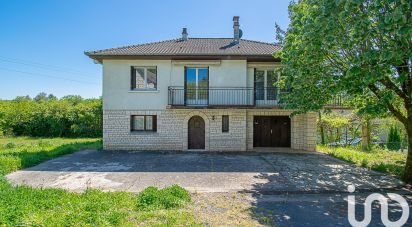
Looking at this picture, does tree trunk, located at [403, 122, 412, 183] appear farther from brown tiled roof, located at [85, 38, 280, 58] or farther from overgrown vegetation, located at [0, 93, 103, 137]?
overgrown vegetation, located at [0, 93, 103, 137]

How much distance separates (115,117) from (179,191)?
363 inches

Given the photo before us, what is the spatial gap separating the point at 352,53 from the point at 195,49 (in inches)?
361

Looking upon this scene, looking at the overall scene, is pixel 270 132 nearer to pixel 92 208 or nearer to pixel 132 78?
pixel 132 78

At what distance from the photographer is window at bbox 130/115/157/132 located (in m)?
14.7

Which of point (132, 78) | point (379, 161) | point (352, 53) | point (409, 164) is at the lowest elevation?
point (379, 161)

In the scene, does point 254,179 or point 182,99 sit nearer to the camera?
point 254,179

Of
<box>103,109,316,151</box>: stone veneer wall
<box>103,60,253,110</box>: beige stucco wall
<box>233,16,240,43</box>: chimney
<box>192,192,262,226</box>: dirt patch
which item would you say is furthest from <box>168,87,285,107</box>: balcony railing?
<box>192,192,262,226</box>: dirt patch

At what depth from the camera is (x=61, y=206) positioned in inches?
224

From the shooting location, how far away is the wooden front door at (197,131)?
48.4 ft

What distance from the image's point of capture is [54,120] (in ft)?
73.8

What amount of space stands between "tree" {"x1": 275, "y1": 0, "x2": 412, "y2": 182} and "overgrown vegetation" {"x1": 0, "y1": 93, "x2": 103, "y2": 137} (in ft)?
60.7

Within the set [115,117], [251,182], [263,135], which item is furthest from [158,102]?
[251,182]

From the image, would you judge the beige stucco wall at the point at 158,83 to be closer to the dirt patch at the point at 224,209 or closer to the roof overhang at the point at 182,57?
the roof overhang at the point at 182,57

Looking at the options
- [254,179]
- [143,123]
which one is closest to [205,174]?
[254,179]
